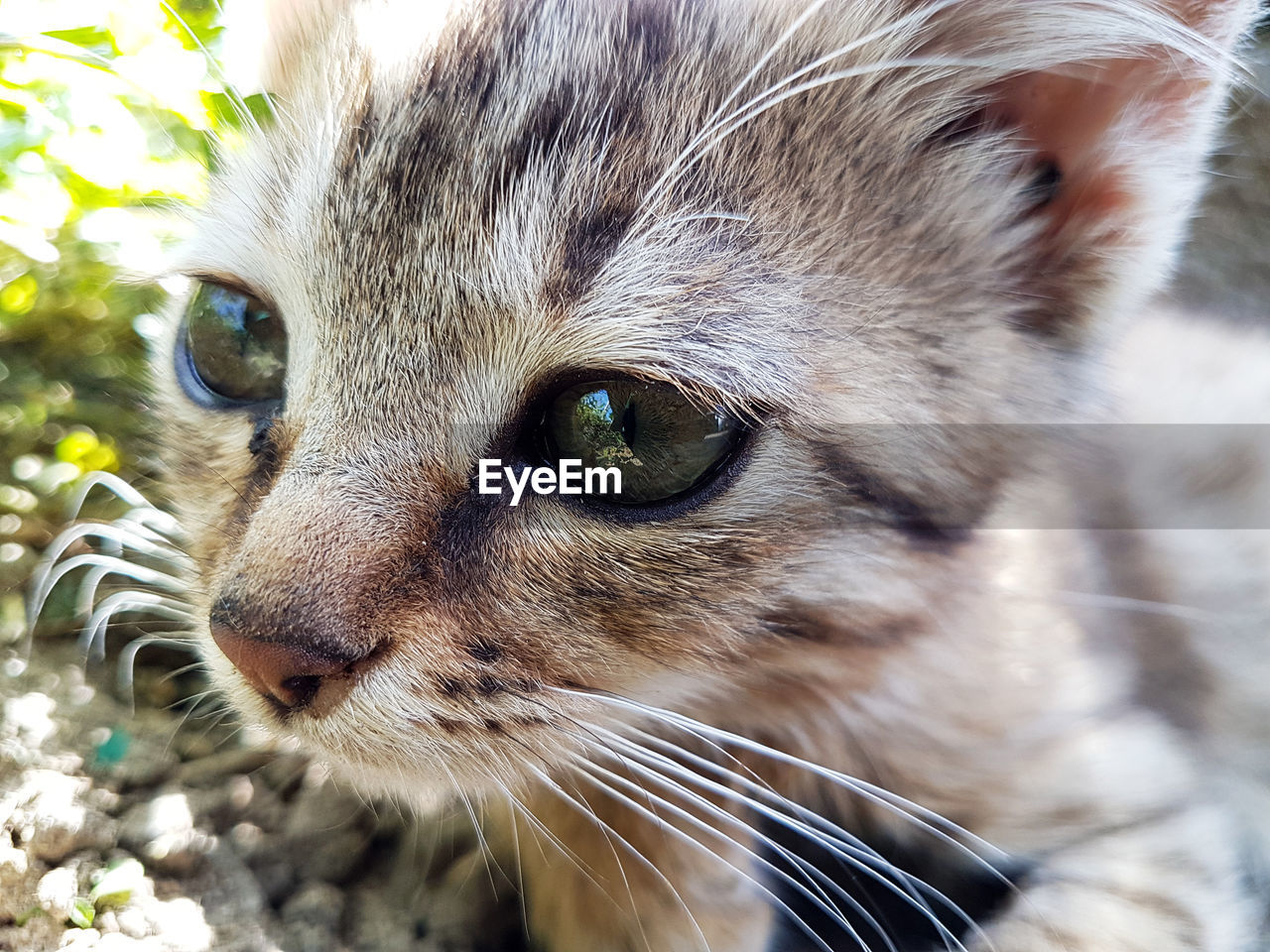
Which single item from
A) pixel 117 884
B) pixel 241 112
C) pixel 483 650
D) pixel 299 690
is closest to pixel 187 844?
pixel 117 884

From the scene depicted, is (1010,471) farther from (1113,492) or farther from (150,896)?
(150,896)

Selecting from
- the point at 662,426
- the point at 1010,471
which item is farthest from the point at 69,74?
the point at 1010,471

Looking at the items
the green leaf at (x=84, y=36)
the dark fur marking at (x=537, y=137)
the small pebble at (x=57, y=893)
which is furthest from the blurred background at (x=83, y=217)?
the dark fur marking at (x=537, y=137)

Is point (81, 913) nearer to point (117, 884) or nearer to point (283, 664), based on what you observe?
point (117, 884)

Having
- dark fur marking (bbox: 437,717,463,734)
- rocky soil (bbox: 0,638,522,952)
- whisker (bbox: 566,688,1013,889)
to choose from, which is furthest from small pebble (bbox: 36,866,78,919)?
whisker (bbox: 566,688,1013,889)

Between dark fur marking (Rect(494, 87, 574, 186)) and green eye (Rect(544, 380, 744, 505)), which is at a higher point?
dark fur marking (Rect(494, 87, 574, 186))

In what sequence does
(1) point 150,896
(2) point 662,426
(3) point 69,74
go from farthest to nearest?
1. (3) point 69,74
2. (1) point 150,896
3. (2) point 662,426

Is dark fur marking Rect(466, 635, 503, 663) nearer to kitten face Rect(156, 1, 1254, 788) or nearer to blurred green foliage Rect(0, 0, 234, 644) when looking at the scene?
kitten face Rect(156, 1, 1254, 788)

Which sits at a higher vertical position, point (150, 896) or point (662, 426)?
point (662, 426)
